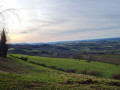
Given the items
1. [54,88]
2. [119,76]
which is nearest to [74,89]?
[54,88]

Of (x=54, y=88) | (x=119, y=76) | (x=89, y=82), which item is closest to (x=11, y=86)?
(x=54, y=88)

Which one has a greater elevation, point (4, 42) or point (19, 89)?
point (4, 42)

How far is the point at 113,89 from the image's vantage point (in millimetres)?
10805

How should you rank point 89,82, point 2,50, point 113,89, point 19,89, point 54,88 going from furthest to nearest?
point 2,50 < point 89,82 < point 113,89 < point 54,88 < point 19,89

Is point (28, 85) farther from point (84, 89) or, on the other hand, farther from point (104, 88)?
point (104, 88)

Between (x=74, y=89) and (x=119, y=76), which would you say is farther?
(x=119, y=76)

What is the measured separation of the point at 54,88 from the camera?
1002 cm

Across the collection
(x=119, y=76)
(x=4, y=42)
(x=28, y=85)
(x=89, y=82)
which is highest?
(x=4, y=42)

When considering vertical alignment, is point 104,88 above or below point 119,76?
above

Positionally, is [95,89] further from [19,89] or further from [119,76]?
[119,76]

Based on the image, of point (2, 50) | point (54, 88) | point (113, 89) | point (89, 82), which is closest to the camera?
point (54, 88)

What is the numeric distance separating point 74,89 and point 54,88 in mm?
1694

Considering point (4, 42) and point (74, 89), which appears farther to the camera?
point (4, 42)

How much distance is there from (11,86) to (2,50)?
41203mm
